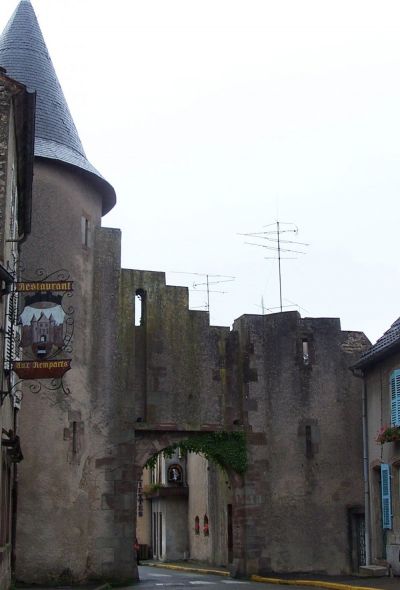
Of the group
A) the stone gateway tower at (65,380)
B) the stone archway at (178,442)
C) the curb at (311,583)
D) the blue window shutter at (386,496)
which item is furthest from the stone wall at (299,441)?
the stone gateway tower at (65,380)

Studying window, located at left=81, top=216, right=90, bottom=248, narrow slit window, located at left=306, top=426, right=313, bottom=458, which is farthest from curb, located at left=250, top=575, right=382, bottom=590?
window, located at left=81, top=216, right=90, bottom=248

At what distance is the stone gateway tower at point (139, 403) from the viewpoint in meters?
23.0

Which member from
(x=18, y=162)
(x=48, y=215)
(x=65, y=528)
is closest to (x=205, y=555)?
(x=65, y=528)

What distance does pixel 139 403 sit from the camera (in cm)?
2503

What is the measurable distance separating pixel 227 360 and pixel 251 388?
3.46ft

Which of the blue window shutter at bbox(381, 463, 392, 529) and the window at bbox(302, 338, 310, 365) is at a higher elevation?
the window at bbox(302, 338, 310, 365)

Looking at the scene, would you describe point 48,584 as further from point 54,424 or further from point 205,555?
point 205,555

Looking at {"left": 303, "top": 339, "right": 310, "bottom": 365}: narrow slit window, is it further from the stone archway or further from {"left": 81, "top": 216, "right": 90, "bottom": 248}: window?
{"left": 81, "top": 216, "right": 90, "bottom": 248}: window

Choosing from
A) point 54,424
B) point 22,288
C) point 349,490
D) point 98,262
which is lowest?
point 349,490

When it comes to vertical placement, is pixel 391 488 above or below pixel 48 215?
below

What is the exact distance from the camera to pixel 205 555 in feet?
120

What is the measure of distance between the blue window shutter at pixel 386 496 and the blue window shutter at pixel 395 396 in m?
1.39

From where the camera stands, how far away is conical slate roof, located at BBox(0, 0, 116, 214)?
24438 mm

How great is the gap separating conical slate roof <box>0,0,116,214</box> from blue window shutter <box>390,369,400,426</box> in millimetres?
9351
